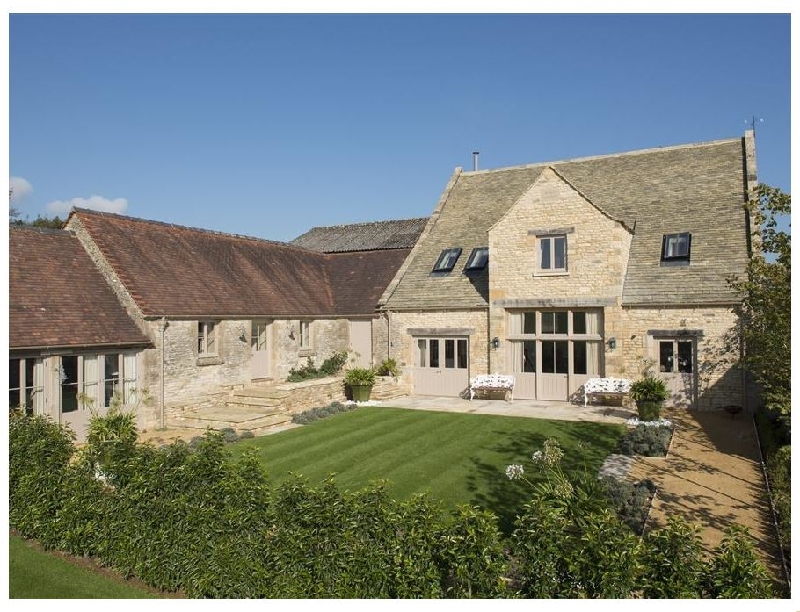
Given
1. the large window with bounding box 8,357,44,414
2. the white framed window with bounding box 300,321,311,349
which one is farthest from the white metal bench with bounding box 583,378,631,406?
the large window with bounding box 8,357,44,414

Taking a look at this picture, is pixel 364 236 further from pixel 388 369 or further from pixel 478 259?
pixel 388 369

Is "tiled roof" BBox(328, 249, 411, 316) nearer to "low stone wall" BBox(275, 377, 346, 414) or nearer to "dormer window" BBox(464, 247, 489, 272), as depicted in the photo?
"dormer window" BBox(464, 247, 489, 272)

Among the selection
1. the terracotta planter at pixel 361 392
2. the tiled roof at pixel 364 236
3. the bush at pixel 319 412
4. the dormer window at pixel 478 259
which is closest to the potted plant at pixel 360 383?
the terracotta planter at pixel 361 392

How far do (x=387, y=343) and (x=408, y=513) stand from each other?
61.9ft

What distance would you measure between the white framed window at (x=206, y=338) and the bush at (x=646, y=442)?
14195 millimetres

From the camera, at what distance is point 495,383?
74.5 feet

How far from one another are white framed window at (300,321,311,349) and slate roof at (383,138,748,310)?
12.4ft

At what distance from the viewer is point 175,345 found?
67.1 feet

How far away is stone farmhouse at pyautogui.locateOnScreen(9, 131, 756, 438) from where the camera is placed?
61.8ft

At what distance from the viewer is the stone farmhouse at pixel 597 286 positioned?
20.7m

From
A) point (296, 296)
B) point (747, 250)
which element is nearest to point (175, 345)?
point (296, 296)

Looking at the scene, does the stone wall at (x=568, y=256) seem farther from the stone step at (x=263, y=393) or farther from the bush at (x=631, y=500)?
the bush at (x=631, y=500)

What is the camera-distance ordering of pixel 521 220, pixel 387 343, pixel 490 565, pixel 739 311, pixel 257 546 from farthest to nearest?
pixel 387 343 < pixel 521 220 < pixel 739 311 < pixel 257 546 < pixel 490 565

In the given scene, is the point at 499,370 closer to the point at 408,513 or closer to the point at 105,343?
the point at 105,343
